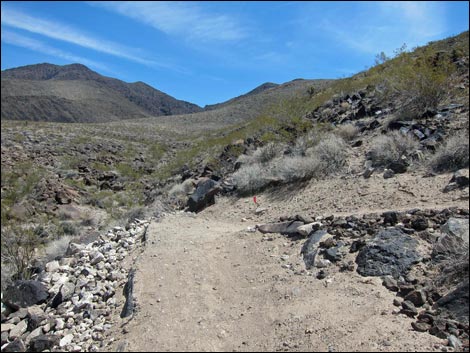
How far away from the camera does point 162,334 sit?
4031 mm

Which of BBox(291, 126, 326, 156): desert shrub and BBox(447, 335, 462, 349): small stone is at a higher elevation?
BBox(291, 126, 326, 156): desert shrub

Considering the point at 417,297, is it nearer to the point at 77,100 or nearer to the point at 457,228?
the point at 457,228

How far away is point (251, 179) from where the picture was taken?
32.7ft

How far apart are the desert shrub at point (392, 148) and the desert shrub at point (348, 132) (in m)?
1.73

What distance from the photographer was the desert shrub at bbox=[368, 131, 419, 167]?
313 inches

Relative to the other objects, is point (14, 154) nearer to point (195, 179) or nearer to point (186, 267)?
point (195, 179)

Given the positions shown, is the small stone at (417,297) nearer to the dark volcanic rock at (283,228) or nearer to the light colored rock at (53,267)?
the dark volcanic rock at (283,228)

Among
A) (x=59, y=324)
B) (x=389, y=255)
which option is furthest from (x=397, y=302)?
(x=59, y=324)

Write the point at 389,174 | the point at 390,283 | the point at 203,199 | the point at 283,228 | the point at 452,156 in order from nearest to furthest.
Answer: the point at 390,283 → the point at 283,228 → the point at 452,156 → the point at 389,174 → the point at 203,199

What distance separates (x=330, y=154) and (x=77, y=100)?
98588mm

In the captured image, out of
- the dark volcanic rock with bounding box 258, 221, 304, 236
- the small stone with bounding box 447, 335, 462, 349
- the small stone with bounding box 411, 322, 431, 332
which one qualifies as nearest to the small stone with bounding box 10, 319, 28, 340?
the dark volcanic rock with bounding box 258, 221, 304, 236

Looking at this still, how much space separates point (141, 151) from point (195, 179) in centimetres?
1764

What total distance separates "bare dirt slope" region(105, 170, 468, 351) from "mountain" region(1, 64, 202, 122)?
79.1m

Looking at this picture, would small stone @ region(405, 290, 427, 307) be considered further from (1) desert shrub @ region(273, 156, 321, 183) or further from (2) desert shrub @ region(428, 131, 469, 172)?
(1) desert shrub @ region(273, 156, 321, 183)
